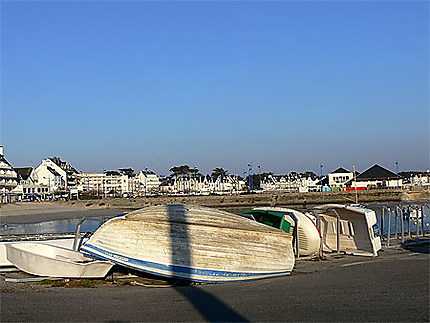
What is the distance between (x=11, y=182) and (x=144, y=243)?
9547cm

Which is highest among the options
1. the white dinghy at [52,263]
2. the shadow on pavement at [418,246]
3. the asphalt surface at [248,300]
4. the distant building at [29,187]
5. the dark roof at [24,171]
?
the dark roof at [24,171]

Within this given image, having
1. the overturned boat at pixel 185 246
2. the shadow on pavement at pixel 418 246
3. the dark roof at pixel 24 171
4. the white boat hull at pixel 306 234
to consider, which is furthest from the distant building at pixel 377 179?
the overturned boat at pixel 185 246

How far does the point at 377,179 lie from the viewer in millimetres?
130375

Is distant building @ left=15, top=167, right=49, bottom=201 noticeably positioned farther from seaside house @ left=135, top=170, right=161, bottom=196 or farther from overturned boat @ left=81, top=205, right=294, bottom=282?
overturned boat @ left=81, top=205, right=294, bottom=282

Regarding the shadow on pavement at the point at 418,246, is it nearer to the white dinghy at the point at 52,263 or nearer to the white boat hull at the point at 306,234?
the white boat hull at the point at 306,234

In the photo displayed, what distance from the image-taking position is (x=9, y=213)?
6412 cm

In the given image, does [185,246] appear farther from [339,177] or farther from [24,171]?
[339,177]

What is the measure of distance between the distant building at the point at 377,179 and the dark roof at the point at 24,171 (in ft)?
255

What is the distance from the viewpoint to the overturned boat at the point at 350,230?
18.4 m

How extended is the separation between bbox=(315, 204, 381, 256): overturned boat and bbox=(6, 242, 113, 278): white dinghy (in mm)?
8818

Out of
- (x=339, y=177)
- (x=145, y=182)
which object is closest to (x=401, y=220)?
(x=339, y=177)

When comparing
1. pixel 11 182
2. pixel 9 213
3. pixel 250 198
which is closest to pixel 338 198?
pixel 250 198

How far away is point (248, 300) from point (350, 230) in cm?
1025

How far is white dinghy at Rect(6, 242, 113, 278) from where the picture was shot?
44.5 feet
